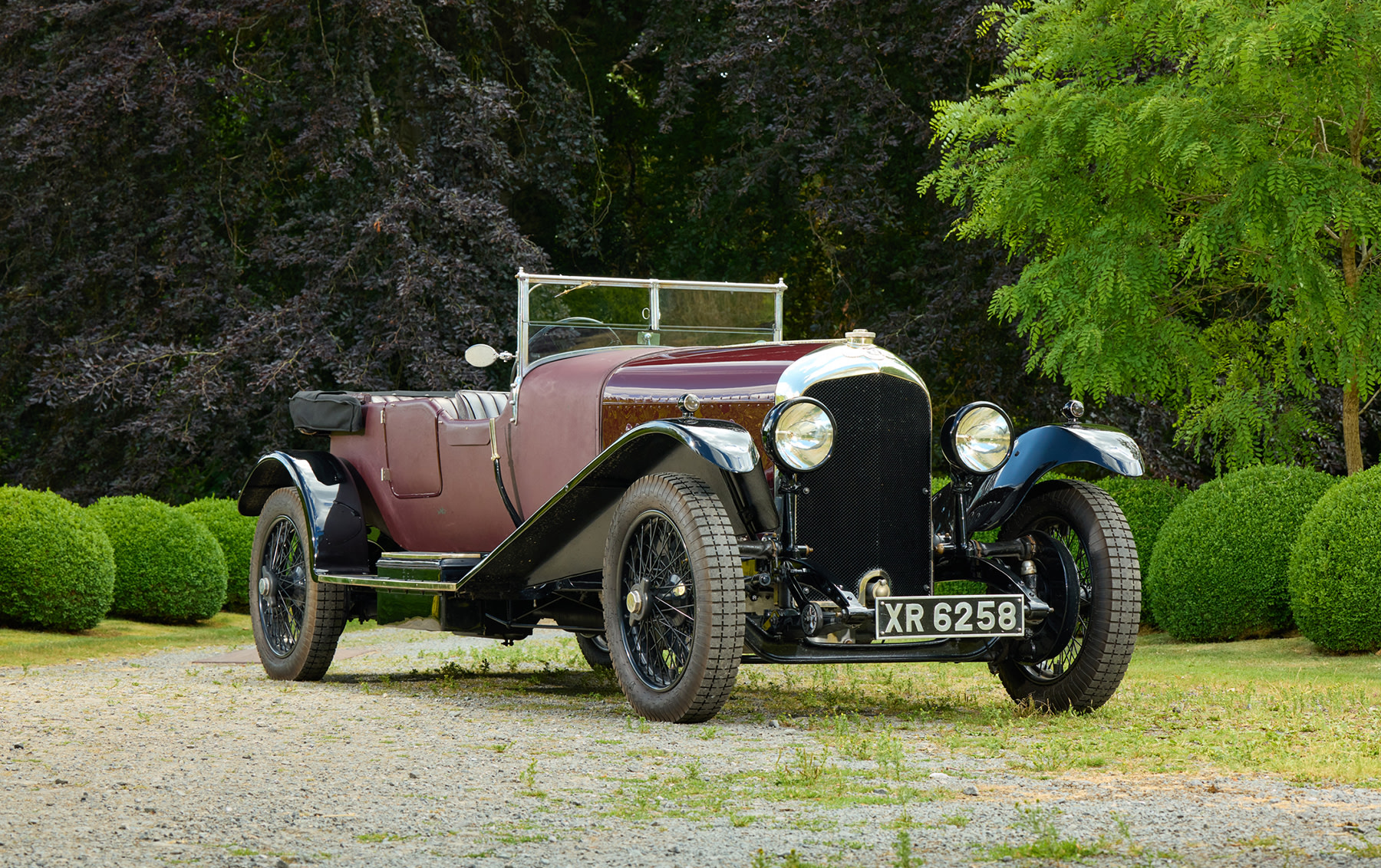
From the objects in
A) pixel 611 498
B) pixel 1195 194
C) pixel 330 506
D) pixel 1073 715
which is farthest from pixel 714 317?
pixel 1195 194

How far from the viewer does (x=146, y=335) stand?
14.0m

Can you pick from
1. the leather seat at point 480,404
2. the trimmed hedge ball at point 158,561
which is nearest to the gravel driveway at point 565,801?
the leather seat at point 480,404

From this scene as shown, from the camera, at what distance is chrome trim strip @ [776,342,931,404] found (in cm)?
569

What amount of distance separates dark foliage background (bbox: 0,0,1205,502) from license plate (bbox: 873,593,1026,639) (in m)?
7.82

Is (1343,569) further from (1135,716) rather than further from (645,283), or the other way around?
(645,283)

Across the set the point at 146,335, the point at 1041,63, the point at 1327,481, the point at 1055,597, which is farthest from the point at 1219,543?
the point at 146,335

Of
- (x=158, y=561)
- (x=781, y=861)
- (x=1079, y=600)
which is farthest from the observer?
(x=158, y=561)

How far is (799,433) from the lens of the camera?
5.48m

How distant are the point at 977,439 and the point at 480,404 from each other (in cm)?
294

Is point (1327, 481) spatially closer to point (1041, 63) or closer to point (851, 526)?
point (1041, 63)

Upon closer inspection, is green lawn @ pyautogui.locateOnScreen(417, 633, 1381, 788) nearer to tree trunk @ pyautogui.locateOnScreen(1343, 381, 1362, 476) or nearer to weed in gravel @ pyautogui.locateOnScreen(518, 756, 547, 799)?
weed in gravel @ pyautogui.locateOnScreen(518, 756, 547, 799)

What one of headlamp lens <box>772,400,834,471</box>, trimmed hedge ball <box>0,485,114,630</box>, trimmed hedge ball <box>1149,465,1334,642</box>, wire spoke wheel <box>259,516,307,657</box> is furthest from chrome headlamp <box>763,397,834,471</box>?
trimmed hedge ball <box>0,485,114,630</box>

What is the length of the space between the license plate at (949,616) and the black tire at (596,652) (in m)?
2.98

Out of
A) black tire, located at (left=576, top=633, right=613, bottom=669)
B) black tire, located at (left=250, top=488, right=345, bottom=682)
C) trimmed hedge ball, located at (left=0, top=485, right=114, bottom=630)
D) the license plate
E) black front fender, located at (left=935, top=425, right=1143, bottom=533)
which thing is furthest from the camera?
trimmed hedge ball, located at (left=0, top=485, right=114, bottom=630)
